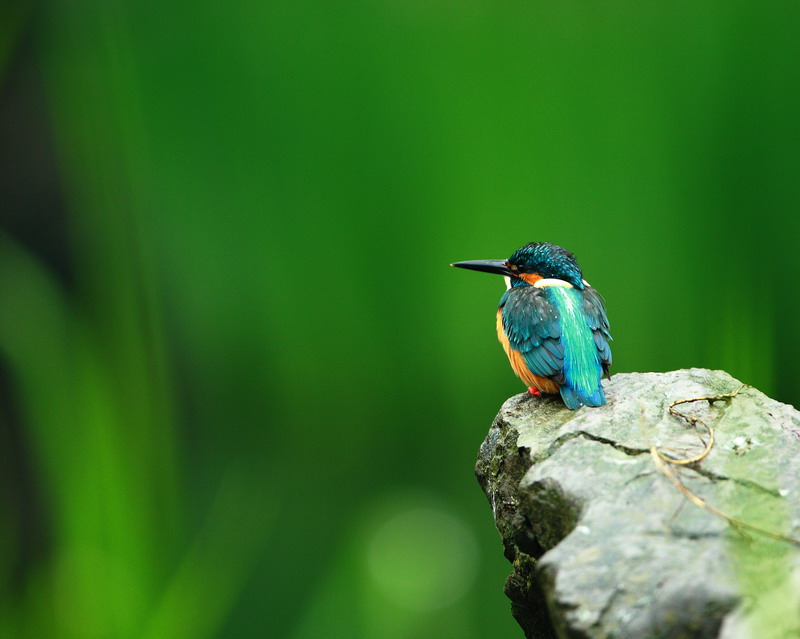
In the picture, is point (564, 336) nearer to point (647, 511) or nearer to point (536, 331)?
point (536, 331)

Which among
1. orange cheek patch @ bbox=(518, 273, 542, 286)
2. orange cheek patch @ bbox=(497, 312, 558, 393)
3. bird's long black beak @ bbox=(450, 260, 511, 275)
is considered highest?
bird's long black beak @ bbox=(450, 260, 511, 275)

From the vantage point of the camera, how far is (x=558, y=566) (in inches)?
43.8

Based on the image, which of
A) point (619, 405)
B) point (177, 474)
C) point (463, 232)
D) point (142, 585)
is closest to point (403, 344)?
point (463, 232)

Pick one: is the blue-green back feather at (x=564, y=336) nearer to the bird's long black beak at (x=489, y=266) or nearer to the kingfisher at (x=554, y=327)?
the kingfisher at (x=554, y=327)

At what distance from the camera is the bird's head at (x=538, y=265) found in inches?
80.7

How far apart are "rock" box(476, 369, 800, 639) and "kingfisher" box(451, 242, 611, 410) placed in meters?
0.06

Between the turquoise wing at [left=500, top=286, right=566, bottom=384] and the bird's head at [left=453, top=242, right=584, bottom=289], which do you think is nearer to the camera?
the turquoise wing at [left=500, top=286, right=566, bottom=384]

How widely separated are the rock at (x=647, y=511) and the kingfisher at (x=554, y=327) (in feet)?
0.20

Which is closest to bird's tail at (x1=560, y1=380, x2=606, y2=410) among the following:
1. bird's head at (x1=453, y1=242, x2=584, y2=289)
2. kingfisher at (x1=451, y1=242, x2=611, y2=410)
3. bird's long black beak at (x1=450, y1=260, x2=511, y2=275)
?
kingfisher at (x1=451, y1=242, x2=611, y2=410)

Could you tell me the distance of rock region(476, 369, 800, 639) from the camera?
1004mm

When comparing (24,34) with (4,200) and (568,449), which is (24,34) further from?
(568,449)

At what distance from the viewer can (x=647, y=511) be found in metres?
1.20

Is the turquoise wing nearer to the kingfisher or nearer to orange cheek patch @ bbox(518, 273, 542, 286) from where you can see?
the kingfisher

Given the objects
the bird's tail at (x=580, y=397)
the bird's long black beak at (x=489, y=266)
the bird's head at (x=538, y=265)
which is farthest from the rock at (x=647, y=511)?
the bird's long black beak at (x=489, y=266)
